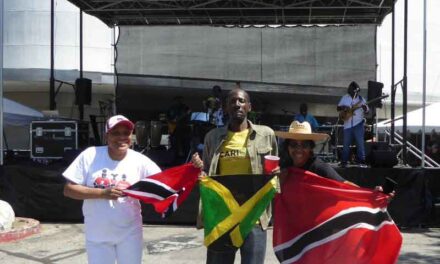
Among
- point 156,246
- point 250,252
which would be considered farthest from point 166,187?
point 156,246

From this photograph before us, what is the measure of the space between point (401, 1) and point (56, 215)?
1592cm

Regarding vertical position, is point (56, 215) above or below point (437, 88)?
below

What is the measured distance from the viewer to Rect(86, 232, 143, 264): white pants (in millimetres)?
3736

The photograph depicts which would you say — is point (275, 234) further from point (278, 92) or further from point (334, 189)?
point (278, 92)

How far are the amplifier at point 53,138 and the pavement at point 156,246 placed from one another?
9.33ft

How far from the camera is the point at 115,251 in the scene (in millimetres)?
3795

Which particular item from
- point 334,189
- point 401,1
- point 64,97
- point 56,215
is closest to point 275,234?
point 334,189

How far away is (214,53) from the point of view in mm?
15969

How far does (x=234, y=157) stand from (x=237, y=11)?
40.2 feet

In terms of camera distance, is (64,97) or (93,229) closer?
(93,229)

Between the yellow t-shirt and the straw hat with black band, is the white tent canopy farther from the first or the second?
the yellow t-shirt

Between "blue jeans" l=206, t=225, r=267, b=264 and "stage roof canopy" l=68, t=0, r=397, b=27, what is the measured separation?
11623 mm

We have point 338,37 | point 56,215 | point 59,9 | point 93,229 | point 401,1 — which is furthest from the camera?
point 59,9

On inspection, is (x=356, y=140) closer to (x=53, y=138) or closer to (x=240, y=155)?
(x=53, y=138)
